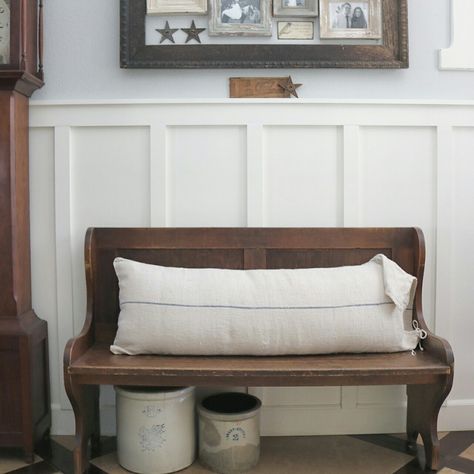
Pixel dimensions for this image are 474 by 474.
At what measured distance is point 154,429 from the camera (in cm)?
214

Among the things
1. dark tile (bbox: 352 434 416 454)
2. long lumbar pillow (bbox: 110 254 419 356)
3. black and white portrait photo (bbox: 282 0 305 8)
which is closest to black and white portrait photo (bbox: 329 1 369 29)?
black and white portrait photo (bbox: 282 0 305 8)

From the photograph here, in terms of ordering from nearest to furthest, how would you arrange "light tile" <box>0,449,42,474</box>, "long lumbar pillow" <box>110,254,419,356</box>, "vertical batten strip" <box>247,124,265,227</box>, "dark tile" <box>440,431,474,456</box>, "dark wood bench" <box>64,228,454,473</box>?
"dark wood bench" <box>64,228,454,473</box> → "long lumbar pillow" <box>110,254,419,356</box> → "light tile" <box>0,449,42,474</box> → "dark tile" <box>440,431,474,456</box> → "vertical batten strip" <box>247,124,265,227</box>

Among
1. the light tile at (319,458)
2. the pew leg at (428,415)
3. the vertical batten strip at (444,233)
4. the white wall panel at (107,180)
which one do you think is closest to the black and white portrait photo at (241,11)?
the white wall panel at (107,180)

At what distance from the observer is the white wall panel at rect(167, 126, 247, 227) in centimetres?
249

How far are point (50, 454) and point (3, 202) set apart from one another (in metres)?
1.00

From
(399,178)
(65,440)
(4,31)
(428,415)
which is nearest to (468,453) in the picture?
(428,415)

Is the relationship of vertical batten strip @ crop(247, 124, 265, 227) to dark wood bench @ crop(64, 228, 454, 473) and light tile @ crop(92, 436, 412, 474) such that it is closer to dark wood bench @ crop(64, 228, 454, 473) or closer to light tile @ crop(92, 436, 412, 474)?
dark wood bench @ crop(64, 228, 454, 473)

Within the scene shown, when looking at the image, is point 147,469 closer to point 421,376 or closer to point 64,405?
point 64,405

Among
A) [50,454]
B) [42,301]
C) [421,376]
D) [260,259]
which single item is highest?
[260,259]

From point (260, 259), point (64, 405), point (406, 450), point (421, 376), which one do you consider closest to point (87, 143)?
point (260, 259)

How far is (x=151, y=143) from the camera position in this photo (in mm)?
2475

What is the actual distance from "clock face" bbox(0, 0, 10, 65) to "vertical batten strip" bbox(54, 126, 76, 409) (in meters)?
0.34

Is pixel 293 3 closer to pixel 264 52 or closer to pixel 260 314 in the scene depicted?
pixel 264 52

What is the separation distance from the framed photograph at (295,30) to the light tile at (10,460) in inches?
77.4
